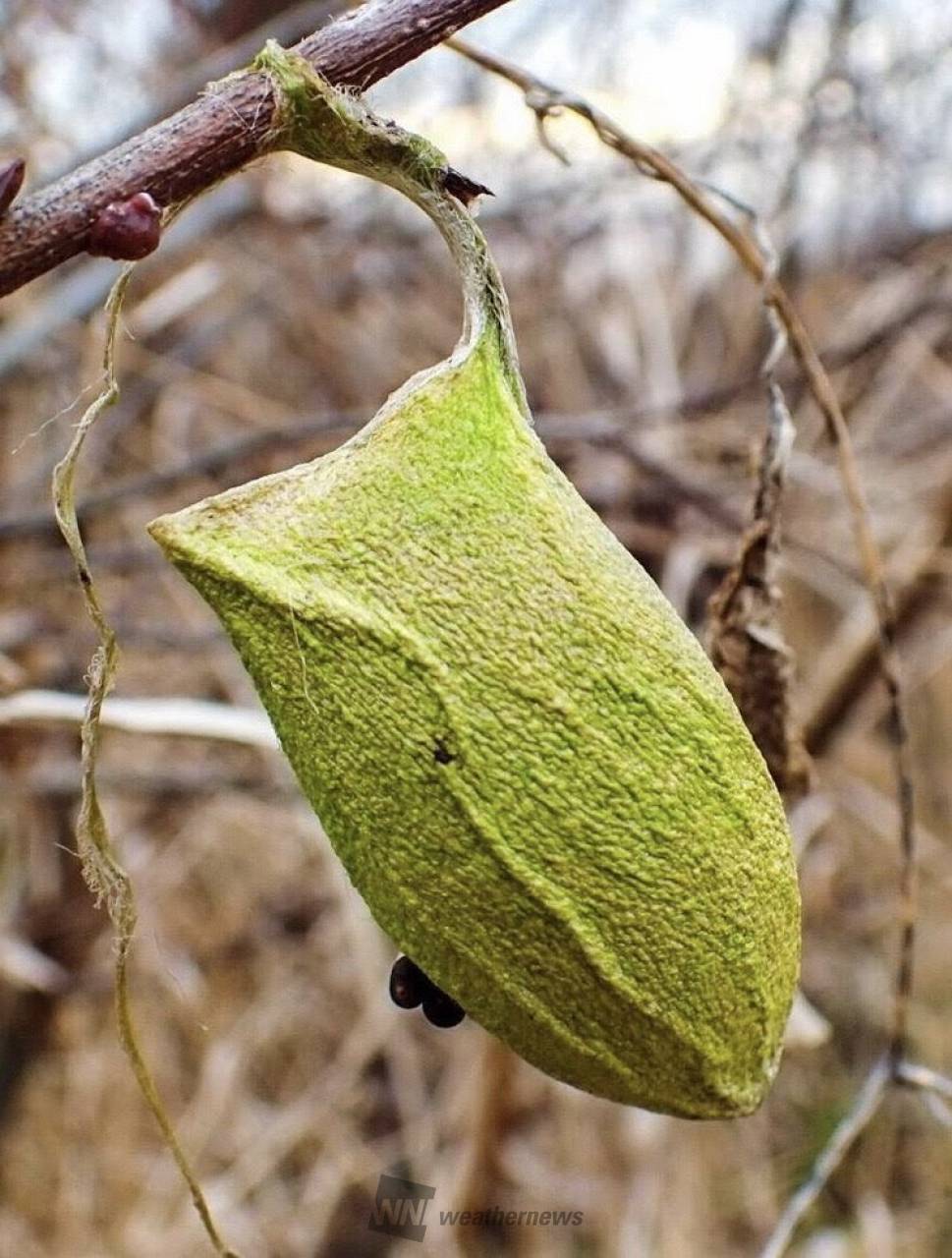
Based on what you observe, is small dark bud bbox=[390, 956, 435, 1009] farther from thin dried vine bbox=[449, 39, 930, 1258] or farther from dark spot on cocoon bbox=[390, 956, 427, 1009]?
thin dried vine bbox=[449, 39, 930, 1258]

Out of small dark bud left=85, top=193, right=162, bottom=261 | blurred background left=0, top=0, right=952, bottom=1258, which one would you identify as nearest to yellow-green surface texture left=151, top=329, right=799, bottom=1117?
small dark bud left=85, top=193, right=162, bottom=261

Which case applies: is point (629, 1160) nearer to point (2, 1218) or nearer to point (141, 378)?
point (2, 1218)

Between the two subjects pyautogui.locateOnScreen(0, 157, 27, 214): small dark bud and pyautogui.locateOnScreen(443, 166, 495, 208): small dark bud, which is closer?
pyautogui.locateOnScreen(0, 157, 27, 214): small dark bud

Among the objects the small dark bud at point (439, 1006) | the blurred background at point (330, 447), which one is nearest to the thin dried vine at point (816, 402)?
the small dark bud at point (439, 1006)

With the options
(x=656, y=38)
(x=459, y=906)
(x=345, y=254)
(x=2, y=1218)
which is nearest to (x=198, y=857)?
(x=2, y=1218)

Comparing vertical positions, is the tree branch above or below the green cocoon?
above

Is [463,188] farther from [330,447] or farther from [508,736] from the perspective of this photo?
[330,447]

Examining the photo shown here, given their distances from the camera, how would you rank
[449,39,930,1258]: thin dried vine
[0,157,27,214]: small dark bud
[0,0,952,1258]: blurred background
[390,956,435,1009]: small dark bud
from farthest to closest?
[0,0,952,1258]: blurred background, [449,39,930,1258]: thin dried vine, [390,956,435,1009]: small dark bud, [0,157,27,214]: small dark bud
